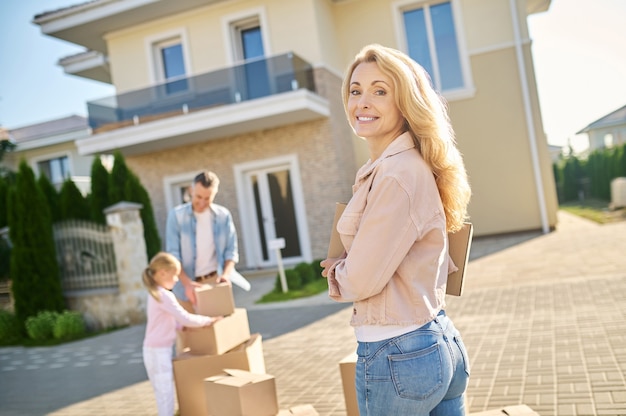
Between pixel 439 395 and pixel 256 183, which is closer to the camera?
pixel 439 395

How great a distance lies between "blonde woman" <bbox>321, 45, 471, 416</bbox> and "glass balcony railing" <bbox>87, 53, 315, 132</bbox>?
10.8m

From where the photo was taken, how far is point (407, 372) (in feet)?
5.12

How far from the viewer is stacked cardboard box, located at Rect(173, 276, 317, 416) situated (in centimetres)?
324

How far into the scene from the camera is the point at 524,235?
13.8 m

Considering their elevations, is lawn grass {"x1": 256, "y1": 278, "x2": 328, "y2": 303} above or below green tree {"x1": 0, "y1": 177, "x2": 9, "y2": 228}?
below

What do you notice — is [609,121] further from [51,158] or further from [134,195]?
[134,195]

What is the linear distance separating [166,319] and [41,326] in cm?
620

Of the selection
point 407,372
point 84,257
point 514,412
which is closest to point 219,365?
point 514,412

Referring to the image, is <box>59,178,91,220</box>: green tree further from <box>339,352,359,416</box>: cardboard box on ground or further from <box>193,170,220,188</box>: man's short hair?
<box>339,352,359,416</box>: cardboard box on ground

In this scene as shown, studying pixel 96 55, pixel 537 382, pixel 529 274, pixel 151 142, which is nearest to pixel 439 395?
pixel 537 382

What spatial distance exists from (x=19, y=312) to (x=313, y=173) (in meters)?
6.99

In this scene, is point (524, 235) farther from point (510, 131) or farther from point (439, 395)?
point (439, 395)

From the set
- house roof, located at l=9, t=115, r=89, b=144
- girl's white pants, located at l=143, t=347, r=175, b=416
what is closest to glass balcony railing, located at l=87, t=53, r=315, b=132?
girl's white pants, located at l=143, t=347, r=175, b=416

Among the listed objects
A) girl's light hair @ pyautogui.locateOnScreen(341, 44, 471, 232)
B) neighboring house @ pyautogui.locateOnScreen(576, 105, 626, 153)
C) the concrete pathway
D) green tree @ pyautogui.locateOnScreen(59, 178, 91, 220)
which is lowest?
the concrete pathway
